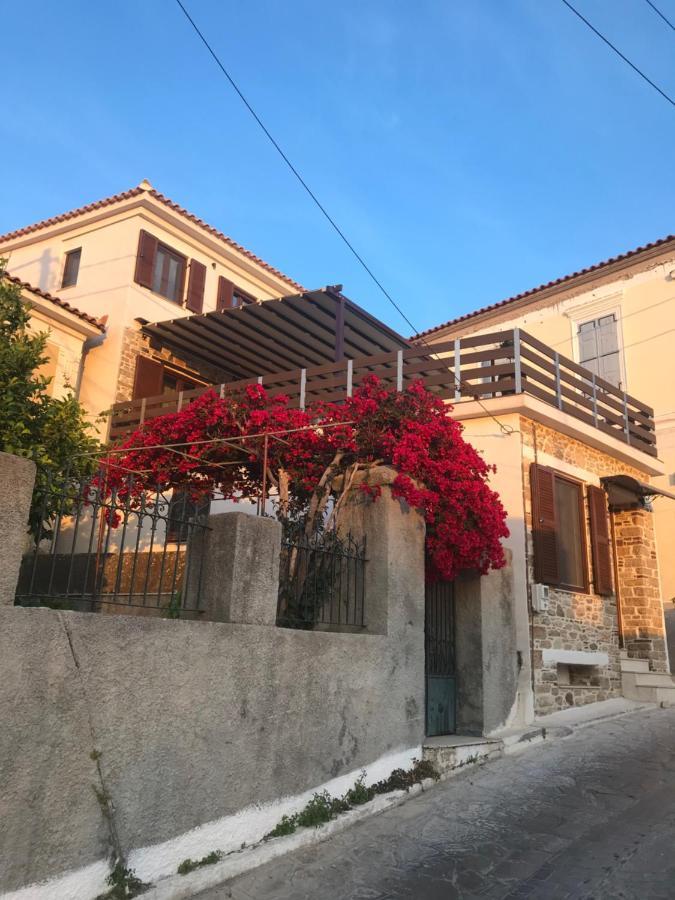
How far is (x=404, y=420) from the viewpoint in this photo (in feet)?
25.1

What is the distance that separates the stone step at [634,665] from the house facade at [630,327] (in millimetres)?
3065

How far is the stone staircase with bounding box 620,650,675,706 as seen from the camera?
11.2 m

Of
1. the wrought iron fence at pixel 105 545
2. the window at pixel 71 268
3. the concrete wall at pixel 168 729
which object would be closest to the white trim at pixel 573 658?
the concrete wall at pixel 168 729

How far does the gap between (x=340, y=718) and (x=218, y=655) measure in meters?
1.56

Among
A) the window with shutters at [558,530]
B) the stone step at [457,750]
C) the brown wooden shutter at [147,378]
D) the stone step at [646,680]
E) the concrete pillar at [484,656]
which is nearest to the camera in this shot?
the stone step at [457,750]

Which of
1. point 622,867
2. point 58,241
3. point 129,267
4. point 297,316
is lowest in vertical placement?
point 622,867

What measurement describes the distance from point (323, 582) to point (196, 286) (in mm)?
10798

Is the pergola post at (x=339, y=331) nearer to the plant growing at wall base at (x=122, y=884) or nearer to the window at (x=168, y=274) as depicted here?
the window at (x=168, y=274)

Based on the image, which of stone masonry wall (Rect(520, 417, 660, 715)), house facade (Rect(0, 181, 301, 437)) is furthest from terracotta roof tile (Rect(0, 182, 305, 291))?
stone masonry wall (Rect(520, 417, 660, 715))

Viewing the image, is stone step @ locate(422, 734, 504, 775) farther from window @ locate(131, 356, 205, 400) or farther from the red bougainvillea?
window @ locate(131, 356, 205, 400)

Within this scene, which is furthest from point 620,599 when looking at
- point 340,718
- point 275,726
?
point 275,726

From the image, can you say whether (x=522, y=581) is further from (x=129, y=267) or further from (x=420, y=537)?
(x=129, y=267)

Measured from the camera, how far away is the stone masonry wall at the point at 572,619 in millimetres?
9758

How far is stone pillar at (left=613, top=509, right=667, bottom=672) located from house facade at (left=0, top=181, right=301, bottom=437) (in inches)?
350
